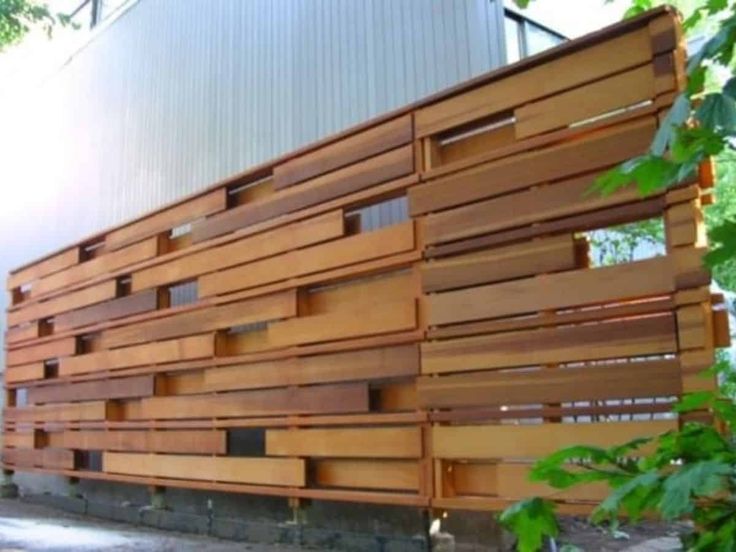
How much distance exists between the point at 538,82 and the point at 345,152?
1.31m

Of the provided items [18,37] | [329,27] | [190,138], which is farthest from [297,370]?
[18,37]

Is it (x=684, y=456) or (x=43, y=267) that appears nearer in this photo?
(x=684, y=456)

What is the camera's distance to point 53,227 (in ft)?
28.5

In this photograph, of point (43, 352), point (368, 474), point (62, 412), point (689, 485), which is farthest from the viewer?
point (43, 352)

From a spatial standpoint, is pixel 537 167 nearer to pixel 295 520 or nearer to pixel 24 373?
pixel 295 520

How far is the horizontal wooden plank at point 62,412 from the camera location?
6.07 meters

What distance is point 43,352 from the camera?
7.05m

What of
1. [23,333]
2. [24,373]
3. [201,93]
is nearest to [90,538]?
[24,373]

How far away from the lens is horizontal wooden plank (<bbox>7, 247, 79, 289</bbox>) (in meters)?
6.88

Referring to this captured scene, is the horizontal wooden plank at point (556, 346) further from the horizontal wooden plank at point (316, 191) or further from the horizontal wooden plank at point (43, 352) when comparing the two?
the horizontal wooden plank at point (43, 352)

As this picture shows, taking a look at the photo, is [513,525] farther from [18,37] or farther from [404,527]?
[18,37]

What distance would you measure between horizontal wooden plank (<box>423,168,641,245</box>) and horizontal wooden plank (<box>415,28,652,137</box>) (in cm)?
47

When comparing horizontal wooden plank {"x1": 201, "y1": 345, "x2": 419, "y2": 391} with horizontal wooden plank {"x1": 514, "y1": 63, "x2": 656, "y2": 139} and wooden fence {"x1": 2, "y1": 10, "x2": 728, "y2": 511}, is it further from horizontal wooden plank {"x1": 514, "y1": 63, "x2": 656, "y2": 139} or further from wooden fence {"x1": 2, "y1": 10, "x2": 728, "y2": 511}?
horizontal wooden plank {"x1": 514, "y1": 63, "x2": 656, "y2": 139}

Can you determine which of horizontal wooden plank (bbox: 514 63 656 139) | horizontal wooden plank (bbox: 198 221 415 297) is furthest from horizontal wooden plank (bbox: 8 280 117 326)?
horizontal wooden plank (bbox: 514 63 656 139)
